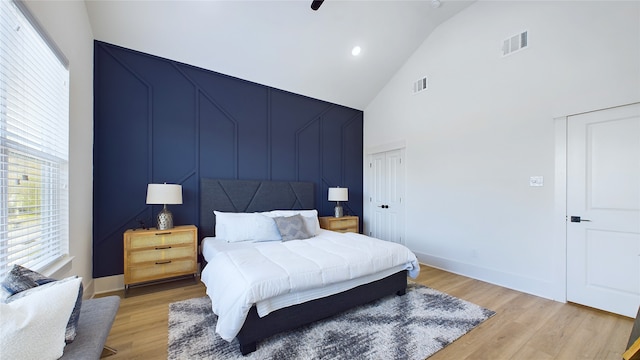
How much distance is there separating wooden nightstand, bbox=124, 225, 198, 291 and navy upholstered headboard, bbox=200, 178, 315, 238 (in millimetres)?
495

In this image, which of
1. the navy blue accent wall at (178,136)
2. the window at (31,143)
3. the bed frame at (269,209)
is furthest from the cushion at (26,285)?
the navy blue accent wall at (178,136)

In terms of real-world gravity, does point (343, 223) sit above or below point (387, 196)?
below

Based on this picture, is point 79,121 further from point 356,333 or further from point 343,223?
point 343,223

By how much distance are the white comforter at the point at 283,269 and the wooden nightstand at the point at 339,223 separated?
1677 millimetres

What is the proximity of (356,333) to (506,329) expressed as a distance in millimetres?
1356

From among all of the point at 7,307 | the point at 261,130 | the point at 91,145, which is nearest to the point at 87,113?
the point at 91,145

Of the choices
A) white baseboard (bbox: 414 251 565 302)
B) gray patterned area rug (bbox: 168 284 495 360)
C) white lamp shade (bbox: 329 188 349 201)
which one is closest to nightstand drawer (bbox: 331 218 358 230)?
white lamp shade (bbox: 329 188 349 201)

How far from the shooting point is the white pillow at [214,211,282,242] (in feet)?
10.7

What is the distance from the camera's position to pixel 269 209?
13.5ft

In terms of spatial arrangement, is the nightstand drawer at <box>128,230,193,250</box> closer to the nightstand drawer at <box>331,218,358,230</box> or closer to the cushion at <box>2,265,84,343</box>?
the cushion at <box>2,265,84,343</box>

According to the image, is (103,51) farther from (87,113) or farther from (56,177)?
(56,177)

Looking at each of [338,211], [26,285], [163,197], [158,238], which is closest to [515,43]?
[338,211]

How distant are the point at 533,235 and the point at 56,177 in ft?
16.5

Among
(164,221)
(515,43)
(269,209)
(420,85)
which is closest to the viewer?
(164,221)
